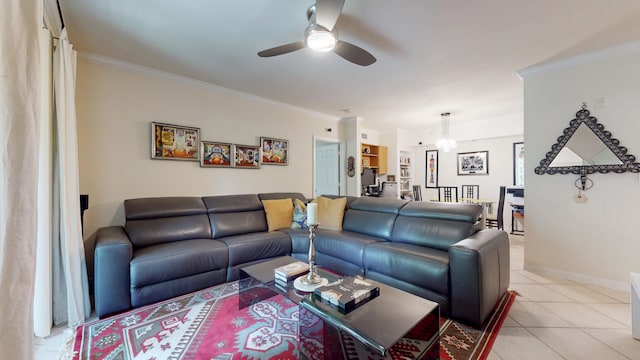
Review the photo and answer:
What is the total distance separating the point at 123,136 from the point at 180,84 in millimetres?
950

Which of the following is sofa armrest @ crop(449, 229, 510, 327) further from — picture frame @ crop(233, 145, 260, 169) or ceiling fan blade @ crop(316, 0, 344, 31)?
picture frame @ crop(233, 145, 260, 169)

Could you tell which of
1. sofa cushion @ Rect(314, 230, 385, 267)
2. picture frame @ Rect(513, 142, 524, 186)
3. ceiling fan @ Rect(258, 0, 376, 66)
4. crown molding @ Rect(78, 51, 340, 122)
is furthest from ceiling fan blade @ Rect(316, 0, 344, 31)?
picture frame @ Rect(513, 142, 524, 186)

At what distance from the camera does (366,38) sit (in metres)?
2.42

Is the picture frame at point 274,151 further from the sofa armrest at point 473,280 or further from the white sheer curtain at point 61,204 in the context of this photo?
the sofa armrest at point 473,280

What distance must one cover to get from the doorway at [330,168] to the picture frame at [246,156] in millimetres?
1654

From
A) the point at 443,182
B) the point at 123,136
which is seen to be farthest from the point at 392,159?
the point at 123,136

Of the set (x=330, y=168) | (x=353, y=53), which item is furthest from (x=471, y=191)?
(x=353, y=53)

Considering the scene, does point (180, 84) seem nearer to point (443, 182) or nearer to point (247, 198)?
point (247, 198)

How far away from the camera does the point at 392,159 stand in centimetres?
694

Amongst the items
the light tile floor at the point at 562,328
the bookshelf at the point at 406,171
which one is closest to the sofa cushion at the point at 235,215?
the light tile floor at the point at 562,328

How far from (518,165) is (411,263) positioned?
482cm

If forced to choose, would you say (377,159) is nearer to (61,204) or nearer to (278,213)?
(278,213)

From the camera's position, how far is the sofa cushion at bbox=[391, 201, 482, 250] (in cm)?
254

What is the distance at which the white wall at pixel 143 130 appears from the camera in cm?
279
